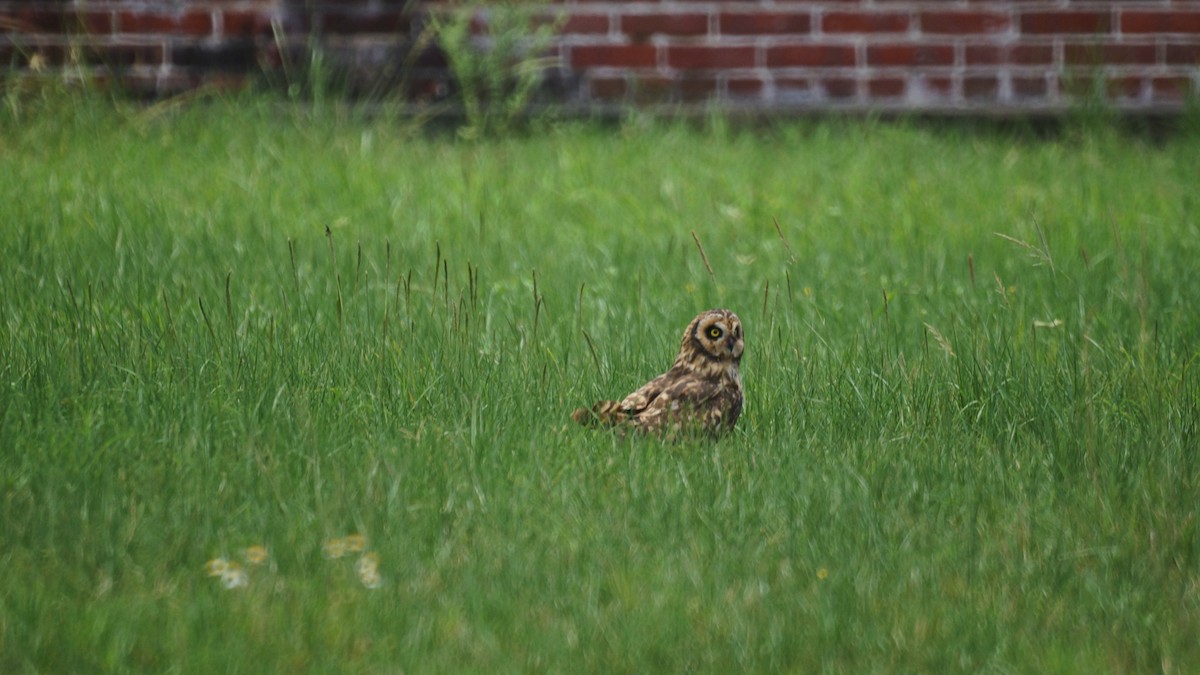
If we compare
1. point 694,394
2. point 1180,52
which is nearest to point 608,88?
point 1180,52

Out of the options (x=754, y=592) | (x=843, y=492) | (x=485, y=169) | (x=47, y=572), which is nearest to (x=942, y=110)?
(x=485, y=169)

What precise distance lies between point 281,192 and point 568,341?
2.01 metres

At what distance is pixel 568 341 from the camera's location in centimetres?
374

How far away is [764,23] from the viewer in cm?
636

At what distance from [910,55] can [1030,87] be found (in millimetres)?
614

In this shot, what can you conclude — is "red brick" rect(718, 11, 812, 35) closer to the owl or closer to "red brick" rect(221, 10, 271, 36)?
"red brick" rect(221, 10, 271, 36)

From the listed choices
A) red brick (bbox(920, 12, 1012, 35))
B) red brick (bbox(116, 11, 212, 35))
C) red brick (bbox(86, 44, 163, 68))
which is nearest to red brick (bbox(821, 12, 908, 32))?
red brick (bbox(920, 12, 1012, 35))

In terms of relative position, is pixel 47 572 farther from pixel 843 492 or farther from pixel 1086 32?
pixel 1086 32

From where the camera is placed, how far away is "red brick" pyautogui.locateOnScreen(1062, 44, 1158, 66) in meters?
6.37

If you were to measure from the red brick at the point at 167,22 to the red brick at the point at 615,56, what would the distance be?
1785mm

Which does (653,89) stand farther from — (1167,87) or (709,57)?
(1167,87)

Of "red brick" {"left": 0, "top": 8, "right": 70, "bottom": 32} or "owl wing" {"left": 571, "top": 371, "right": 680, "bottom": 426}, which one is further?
"red brick" {"left": 0, "top": 8, "right": 70, "bottom": 32}

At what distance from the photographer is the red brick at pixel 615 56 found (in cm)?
638

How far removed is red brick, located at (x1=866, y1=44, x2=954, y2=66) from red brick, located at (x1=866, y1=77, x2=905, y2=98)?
8 centimetres
